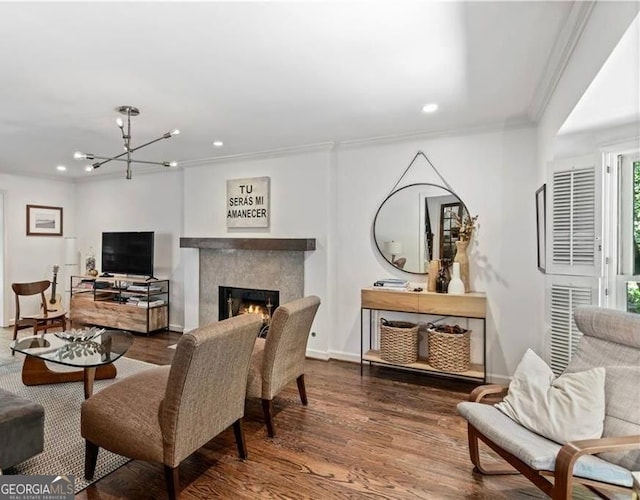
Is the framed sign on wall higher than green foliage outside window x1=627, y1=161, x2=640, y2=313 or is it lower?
higher

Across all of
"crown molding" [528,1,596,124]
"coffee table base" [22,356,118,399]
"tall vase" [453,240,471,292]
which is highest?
"crown molding" [528,1,596,124]

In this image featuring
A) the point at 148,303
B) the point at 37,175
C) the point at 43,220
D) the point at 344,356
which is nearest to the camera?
the point at 344,356

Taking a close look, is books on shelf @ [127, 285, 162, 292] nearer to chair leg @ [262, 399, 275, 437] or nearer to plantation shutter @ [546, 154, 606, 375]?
chair leg @ [262, 399, 275, 437]

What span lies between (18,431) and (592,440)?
2893mm

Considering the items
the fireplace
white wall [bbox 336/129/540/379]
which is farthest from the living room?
the fireplace

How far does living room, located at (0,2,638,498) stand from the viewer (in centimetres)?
307

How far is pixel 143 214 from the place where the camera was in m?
5.88

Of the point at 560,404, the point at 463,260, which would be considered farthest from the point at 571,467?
the point at 463,260

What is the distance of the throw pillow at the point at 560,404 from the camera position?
1771 millimetres

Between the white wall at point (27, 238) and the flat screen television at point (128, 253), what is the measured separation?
4.02 feet

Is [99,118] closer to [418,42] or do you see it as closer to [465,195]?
[418,42]

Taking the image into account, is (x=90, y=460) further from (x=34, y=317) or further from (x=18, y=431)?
(x=34, y=317)

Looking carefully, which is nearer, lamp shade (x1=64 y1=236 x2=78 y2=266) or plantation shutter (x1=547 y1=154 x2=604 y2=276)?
plantation shutter (x1=547 y1=154 x2=604 y2=276)

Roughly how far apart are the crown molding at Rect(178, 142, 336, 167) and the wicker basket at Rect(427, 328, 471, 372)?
7.94 feet
